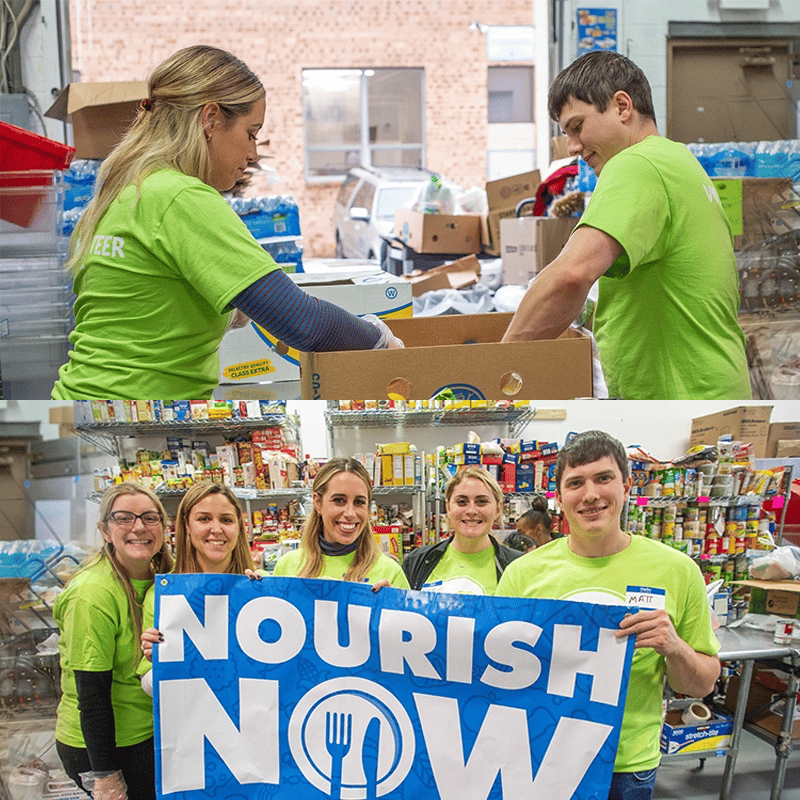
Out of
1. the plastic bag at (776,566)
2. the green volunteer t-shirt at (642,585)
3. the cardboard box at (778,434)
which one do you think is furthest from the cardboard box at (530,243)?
the green volunteer t-shirt at (642,585)

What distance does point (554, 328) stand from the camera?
2.46 meters

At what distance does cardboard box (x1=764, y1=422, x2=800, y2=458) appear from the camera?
4016 mm

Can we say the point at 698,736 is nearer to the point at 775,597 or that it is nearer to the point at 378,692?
the point at 775,597

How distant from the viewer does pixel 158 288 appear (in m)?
2.11

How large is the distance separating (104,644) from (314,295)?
231cm

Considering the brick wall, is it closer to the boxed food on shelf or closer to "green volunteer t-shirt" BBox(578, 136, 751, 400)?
the boxed food on shelf

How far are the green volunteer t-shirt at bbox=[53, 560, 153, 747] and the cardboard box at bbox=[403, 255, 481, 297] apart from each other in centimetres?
507

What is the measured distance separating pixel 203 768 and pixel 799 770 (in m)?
3.24

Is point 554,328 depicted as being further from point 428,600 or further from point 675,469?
point 675,469

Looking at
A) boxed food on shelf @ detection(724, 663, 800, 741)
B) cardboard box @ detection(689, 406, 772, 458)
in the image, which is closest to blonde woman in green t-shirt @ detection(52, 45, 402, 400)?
cardboard box @ detection(689, 406, 772, 458)

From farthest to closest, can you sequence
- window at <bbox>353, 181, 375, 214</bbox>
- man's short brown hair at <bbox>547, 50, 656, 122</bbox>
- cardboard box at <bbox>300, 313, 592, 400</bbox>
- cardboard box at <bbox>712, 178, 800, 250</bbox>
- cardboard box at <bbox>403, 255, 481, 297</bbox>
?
1. window at <bbox>353, 181, 375, 214</bbox>
2. cardboard box at <bbox>403, 255, 481, 297</bbox>
3. cardboard box at <bbox>712, 178, 800, 250</bbox>
4. cardboard box at <bbox>300, 313, 592, 400</bbox>
5. man's short brown hair at <bbox>547, 50, 656, 122</bbox>

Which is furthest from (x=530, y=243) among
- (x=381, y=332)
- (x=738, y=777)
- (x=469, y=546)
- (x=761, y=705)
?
(x=381, y=332)

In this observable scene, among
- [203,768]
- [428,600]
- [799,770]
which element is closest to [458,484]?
[428,600]

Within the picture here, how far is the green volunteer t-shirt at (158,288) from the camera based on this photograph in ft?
6.66
